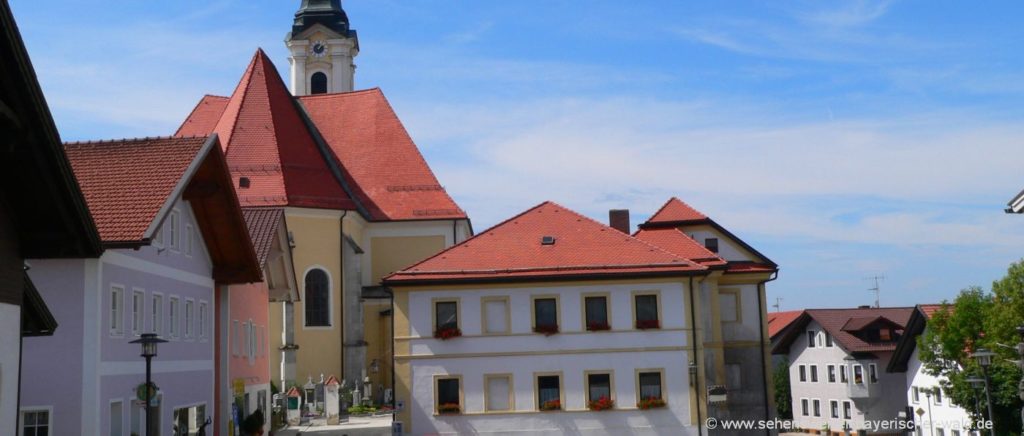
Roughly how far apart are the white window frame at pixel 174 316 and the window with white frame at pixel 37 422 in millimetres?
4468

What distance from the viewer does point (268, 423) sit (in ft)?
106

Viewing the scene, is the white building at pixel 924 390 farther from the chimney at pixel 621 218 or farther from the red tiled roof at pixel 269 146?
the red tiled roof at pixel 269 146

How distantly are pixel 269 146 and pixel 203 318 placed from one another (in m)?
24.8

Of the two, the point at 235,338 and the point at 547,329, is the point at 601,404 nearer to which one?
the point at 547,329

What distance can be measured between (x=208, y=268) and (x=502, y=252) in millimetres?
8898

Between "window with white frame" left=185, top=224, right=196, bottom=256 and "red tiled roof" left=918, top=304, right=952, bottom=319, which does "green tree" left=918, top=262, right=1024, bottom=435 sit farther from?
"window with white frame" left=185, top=224, right=196, bottom=256

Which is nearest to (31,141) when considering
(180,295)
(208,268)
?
(180,295)

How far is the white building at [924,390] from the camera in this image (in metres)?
45.7

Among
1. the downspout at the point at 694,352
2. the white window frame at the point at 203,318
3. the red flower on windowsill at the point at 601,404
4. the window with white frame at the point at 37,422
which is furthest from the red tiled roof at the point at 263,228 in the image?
the downspout at the point at 694,352

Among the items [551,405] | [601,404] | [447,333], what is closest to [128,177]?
[447,333]

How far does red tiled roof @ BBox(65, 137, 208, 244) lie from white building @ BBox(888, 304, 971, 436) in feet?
102

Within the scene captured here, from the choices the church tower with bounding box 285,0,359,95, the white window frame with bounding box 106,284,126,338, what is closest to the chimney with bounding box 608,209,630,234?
the white window frame with bounding box 106,284,126,338

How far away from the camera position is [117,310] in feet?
68.2

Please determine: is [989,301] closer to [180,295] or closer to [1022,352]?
[1022,352]
